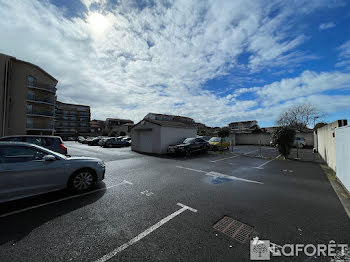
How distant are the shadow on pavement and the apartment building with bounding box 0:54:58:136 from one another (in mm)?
25094

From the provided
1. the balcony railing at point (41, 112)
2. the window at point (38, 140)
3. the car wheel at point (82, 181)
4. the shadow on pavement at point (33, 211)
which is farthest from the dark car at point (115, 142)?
the car wheel at point (82, 181)

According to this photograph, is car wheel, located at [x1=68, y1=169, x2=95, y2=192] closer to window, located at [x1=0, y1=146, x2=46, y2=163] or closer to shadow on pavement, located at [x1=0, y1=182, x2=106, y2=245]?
shadow on pavement, located at [x1=0, y1=182, x2=106, y2=245]

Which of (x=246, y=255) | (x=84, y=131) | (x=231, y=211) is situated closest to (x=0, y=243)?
(x=246, y=255)

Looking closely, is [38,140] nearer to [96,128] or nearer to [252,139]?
[252,139]

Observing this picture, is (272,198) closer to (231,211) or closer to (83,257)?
(231,211)

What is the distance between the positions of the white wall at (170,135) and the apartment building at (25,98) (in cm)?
2316

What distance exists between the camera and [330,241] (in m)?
2.42

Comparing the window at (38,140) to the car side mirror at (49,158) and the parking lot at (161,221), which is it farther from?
the car side mirror at (49,158)

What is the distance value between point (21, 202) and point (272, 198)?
6.93 metres

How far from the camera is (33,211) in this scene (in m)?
3.27

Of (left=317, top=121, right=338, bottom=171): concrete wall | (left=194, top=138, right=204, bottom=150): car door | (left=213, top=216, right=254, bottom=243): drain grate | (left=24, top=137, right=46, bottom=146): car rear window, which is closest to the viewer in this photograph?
(left=213, top=216, right=254, bottom=243): drain grate

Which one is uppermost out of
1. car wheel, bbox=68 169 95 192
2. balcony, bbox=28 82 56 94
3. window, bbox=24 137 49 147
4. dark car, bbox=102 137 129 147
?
balcony, bbox=28 82 56 94

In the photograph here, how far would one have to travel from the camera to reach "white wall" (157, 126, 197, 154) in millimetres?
13586

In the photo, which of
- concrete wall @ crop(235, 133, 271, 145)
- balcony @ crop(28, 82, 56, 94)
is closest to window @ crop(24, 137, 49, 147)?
balcony @ crop(28, 82, 56, 94)
